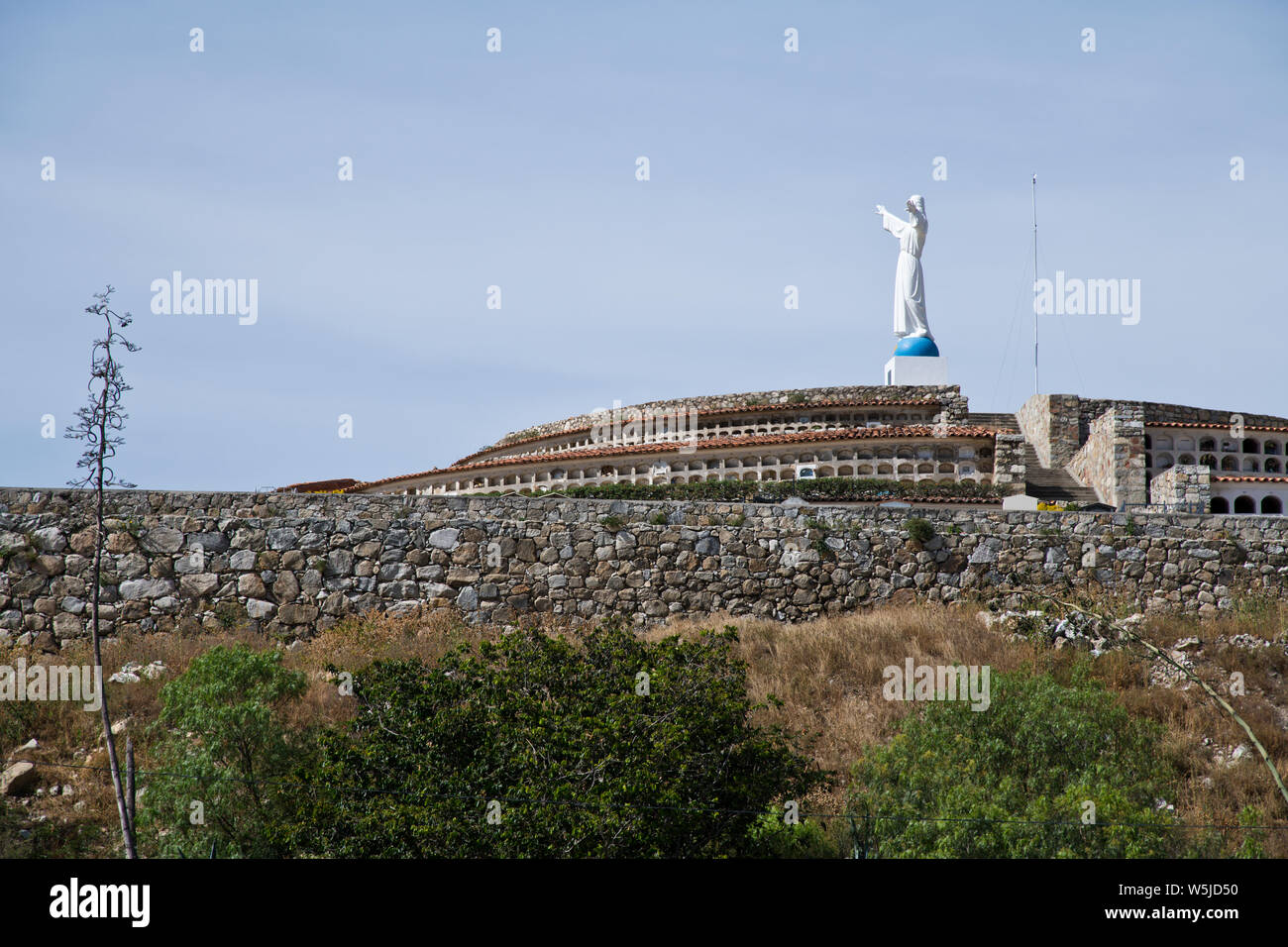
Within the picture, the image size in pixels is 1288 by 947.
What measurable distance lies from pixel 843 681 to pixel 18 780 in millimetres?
10502

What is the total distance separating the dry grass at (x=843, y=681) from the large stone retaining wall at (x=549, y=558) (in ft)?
1.98

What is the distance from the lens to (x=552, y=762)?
37.9ft

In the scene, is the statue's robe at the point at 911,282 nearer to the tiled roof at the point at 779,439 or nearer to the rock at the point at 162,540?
the tiled roof at the point at 779,439

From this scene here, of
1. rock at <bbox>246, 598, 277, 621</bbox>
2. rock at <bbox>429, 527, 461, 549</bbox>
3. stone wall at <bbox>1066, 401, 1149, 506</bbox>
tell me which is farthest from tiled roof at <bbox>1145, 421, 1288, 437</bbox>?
rock at <bbox>246, 598, 277, 621</bbox>

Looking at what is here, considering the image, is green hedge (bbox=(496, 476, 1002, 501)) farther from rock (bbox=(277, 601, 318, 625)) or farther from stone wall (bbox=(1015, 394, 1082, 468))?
rock (bbox=(277, 601, 318, 625))

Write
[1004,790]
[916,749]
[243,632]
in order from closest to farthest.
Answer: [1004,790]
[916,749]
[243,632]

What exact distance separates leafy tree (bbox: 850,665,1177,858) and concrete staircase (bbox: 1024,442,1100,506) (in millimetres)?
13067

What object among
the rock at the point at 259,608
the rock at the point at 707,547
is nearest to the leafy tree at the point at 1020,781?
the rock at the point at 707,547

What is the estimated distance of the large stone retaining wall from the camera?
18.5 metres

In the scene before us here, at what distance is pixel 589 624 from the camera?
62.8 ft

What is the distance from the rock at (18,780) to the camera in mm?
13648
